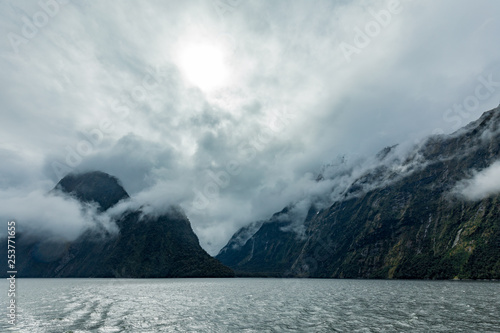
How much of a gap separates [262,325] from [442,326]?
31150 millimetres

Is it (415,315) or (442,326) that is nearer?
(442,326)

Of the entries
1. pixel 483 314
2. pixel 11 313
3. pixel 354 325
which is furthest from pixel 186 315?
pixel 483 314

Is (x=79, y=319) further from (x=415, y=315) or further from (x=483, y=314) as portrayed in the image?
(x=483, y=314)

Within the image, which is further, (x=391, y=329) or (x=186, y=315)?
(x=186, y=315)

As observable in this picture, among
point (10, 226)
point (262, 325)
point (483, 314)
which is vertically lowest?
point (483, 314)

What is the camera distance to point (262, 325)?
51.5 metres

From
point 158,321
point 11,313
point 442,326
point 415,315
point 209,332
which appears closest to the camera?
point 209,332

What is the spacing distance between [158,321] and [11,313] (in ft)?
124

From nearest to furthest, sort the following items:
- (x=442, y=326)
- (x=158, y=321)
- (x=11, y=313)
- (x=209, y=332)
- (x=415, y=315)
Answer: (x=209, y=332), (x=442, y=326), (x=158, y=321), (x=415, y=315), (x=11, y=313)

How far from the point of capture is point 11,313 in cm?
6538

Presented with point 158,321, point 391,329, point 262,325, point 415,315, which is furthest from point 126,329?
point 415,315

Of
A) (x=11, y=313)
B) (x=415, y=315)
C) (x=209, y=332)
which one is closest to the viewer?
(x=209, y=332)

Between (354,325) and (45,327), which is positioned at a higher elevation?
(45,327)

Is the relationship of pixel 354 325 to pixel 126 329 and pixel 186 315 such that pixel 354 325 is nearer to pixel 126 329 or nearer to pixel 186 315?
pixel 186 315
